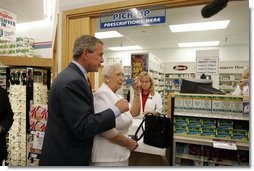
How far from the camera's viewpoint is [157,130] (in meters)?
2.00

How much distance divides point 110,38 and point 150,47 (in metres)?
2.44

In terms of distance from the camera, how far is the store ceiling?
15.5 feet

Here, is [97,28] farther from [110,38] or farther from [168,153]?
[110,38]

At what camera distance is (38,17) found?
5.83 metres

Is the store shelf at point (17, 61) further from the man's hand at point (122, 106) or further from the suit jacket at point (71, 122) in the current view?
the man's hand at point (122, 106)

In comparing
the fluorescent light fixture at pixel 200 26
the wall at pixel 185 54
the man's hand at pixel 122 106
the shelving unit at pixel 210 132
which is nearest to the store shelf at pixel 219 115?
the shelving unit at pixel 210 132

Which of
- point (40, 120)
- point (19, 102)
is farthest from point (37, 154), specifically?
Result: point (19, 102)

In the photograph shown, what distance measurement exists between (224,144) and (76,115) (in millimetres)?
1200

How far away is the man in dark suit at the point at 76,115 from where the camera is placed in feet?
4.40

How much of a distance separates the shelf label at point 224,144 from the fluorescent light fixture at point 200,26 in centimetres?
472

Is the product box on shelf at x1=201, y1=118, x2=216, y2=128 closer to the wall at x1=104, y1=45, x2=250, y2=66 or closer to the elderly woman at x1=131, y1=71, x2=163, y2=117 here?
the elderly woman at x1=131, y1=71, x2=163, y2=117

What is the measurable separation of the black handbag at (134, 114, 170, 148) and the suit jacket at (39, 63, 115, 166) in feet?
2.24

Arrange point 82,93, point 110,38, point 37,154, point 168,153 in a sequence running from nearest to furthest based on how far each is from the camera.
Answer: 1. point 82,93
2. point 168,153
3. point 37,154
4. point 110,38

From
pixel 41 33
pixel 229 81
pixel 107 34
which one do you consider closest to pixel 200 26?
pixel 229 81
